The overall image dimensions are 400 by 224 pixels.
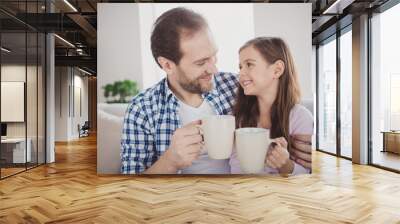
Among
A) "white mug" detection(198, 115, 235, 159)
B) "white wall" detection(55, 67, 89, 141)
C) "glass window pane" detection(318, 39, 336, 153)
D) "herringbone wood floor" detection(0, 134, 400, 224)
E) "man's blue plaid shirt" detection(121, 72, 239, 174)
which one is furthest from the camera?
"white wall" detection(55, 67, 89, 141)

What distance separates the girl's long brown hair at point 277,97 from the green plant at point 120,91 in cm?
159

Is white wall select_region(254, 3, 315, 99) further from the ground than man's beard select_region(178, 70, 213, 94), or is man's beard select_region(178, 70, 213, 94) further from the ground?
white wall select_region(254, 3, 315, 99)

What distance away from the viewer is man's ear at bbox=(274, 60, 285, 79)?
19.0 feet

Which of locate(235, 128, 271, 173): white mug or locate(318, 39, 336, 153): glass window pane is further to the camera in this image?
locate(318, 39, 336, 153): glass window pane

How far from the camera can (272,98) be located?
19.0ft

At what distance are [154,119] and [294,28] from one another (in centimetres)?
258

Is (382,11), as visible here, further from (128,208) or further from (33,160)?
(33,160)

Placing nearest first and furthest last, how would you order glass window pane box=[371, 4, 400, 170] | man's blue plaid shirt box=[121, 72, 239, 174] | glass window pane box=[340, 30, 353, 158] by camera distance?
man's blue plaid shirt box=[121, 72, 239, 174], glass window pane box=[371, 4, 400, 170], glass window pane box=[340, 30, 353, 158]

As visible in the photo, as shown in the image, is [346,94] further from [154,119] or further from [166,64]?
[154,119]

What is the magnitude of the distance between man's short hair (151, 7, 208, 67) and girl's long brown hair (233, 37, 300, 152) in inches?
32.7

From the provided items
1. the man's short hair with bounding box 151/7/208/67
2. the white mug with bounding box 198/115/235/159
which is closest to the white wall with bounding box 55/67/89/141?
the man's short hair with bounding box 151/7/208/67

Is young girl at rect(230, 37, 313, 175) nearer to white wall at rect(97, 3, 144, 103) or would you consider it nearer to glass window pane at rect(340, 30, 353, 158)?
white wall at rect(97, 3, 144, 103)

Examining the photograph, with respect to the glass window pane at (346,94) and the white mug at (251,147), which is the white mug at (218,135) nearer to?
the white mug at (251,147)

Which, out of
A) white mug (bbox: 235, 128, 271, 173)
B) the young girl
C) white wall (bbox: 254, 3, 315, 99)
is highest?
white wall (bbox: 254, 3, 315, 99)
